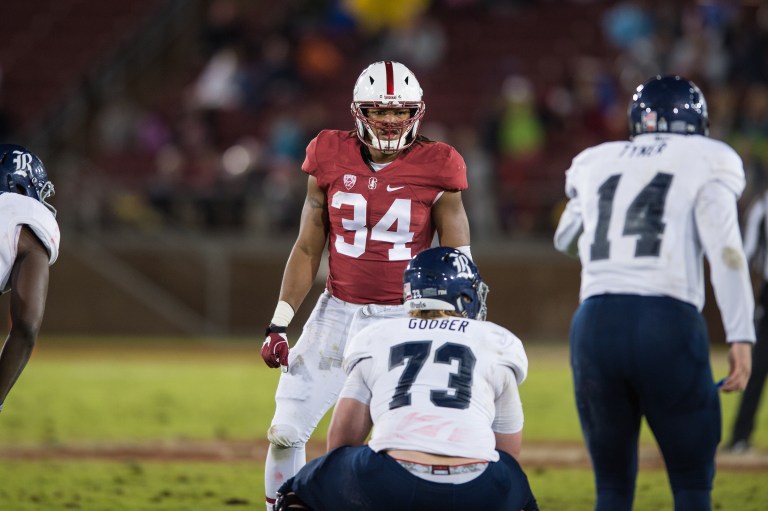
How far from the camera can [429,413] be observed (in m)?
4.39

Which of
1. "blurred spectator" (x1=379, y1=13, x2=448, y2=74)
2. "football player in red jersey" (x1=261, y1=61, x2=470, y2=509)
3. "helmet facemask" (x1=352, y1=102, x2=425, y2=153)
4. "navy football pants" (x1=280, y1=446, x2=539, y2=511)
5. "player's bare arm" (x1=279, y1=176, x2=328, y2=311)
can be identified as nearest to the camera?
"navy football pants" (x1=280, y1=446, x2=539, y2=511)

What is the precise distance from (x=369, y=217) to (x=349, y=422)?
4.18 feet

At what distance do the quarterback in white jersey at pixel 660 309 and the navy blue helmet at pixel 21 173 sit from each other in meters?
2.36

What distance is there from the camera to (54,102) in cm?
2038

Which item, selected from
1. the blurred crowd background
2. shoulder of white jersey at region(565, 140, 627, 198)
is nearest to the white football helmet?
shoulder of white jersey at region(565, 140, 627, 198)

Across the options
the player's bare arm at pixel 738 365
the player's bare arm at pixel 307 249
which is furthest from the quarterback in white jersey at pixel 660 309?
the player's bare arm at pixel 307 249

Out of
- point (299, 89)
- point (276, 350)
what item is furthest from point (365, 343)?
point (299, 89)

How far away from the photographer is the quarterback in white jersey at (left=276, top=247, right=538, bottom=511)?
435 cm

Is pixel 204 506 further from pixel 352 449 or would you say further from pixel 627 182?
pixel 627 182

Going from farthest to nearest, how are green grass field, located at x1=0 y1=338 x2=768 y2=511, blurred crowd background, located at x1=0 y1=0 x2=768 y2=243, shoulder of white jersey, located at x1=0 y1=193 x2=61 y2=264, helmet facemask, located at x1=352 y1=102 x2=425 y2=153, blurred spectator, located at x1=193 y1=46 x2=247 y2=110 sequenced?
blurred spectator, located at x1=193 y1=46 x2=247 y2=110 → blurred crowd background, located at x1=0 y1=0 x2=768 y2=243 → green grass field, located at x1=0 y1=338 x2=768 y2=511 → helmet facemask, located at x1=352 y1=102 x2=425 y2=153 → shoulder of white jersey, located at x1=0 y1=193 x2=61 y2=264

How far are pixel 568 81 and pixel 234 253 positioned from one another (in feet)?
16.5

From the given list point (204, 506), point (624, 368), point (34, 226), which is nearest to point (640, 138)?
point (624, 368)

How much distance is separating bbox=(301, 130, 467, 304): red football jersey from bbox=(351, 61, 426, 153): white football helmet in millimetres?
93

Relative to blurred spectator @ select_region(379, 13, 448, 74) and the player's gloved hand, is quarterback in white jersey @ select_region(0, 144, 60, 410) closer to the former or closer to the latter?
the player's gloved hand
